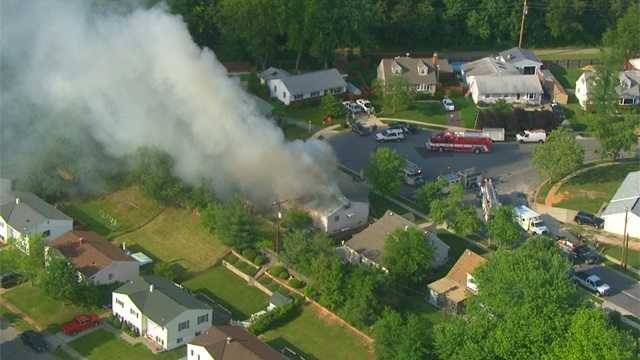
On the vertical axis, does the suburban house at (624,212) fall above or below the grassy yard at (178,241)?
above

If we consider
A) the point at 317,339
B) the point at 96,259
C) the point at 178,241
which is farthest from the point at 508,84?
the point at 96,259

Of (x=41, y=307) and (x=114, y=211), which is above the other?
(x=114, y=211)

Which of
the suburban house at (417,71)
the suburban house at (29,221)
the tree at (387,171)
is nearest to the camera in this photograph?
the suburban house at (29,221)

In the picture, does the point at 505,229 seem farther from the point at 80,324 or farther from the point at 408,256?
the point at 80,324

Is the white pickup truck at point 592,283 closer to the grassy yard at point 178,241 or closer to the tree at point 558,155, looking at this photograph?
the tree at point 558,155

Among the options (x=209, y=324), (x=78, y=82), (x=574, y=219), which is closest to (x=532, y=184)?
(x=574, y=219)

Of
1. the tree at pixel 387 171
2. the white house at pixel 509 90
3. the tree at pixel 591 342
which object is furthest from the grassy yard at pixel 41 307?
the white house at pixel 509 90
